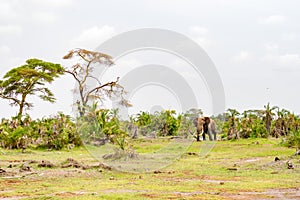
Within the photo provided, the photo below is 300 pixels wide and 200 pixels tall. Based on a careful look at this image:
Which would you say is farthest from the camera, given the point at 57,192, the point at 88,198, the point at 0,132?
the point at 0,132

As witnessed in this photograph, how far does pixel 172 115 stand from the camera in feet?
166

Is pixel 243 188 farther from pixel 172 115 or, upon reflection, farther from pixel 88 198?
pixel 172 115

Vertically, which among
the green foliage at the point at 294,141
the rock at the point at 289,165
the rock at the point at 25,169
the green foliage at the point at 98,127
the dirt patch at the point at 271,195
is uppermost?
the green foliage at the point at 98,127

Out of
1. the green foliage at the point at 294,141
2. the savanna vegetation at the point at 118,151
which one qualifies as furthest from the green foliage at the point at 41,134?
the green foliage at the point at 294,141

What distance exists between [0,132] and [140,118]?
71.0 ft

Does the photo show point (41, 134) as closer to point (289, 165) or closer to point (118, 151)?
point (118, 151)

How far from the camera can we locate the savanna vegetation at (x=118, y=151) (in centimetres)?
1482

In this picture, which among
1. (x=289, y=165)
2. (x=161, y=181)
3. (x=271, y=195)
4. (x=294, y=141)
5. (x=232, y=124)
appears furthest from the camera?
(x=232, y=124)

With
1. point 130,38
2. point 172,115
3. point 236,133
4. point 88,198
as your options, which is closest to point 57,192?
point 88,198

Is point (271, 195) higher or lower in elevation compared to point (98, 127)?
lower

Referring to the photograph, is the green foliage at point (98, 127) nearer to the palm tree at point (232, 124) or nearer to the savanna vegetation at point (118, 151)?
the savanna vegetation at point (118, 151)

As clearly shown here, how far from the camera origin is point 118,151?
974 inches

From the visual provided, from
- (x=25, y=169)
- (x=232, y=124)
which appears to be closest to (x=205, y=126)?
(x=232, y=124)

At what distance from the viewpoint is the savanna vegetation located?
1482 centimetres
